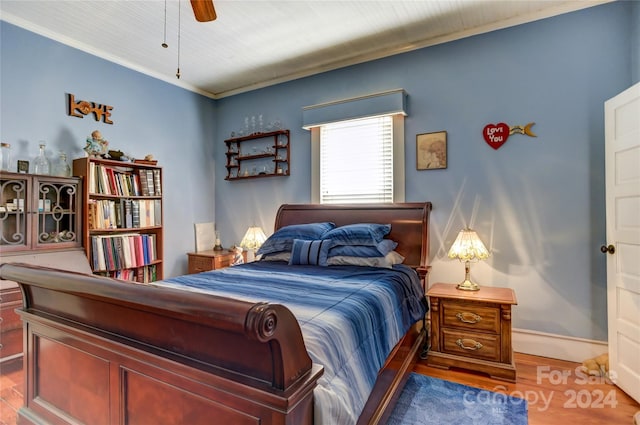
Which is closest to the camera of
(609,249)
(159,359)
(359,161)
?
(159,359)

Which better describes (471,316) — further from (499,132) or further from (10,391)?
(10,391)

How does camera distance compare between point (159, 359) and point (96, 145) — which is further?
point (96, 145)

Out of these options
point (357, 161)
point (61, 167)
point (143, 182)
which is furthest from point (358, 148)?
point (61, 167)

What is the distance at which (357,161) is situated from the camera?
351 cm

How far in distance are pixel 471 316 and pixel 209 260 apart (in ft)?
9.23

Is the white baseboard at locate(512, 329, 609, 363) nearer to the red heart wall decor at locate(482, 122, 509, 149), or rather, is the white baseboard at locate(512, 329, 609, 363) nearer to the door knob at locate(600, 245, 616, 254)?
the door knob at locate(600, 245, 616, 254)

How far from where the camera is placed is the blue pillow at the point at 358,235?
2.72m

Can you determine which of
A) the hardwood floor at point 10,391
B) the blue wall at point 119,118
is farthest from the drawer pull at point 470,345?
the blue wall at point 119,118

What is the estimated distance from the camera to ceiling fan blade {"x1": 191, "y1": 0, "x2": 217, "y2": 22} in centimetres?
193

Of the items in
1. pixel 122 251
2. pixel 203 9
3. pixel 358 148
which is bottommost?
pixel 122 251

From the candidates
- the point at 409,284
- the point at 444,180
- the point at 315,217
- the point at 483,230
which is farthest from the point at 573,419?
the point at 315,217

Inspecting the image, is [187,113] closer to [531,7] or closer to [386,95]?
[386,95]

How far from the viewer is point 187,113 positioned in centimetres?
421

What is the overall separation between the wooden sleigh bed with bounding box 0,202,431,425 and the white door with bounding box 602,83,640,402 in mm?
1526
